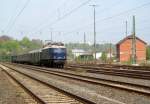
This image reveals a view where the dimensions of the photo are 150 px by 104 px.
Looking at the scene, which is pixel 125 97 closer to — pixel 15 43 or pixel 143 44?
pixel 143 44

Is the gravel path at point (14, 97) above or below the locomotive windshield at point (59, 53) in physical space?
below

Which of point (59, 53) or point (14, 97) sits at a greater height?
point (59, 53)

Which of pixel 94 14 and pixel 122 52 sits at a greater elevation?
pixel 94 14

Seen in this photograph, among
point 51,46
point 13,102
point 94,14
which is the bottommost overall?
point 13,102

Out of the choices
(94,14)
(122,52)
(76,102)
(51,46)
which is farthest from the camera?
(122,52)

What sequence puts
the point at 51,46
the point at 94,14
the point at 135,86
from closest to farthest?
1. the point at 135,86
2. the point at 51,46
3. the point at 94,14

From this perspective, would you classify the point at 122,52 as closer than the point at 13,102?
No

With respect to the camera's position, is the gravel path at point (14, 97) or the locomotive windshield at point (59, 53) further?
the locomotive windshield at point (59, 53)

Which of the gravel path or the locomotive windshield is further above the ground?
the locomotive windshield

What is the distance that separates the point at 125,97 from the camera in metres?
14.7

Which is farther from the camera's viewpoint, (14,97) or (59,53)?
(59,53)

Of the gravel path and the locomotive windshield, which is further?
the locomotive windshield

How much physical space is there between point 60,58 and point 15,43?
132 meters

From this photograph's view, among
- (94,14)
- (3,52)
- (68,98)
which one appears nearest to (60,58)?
(94,14)
